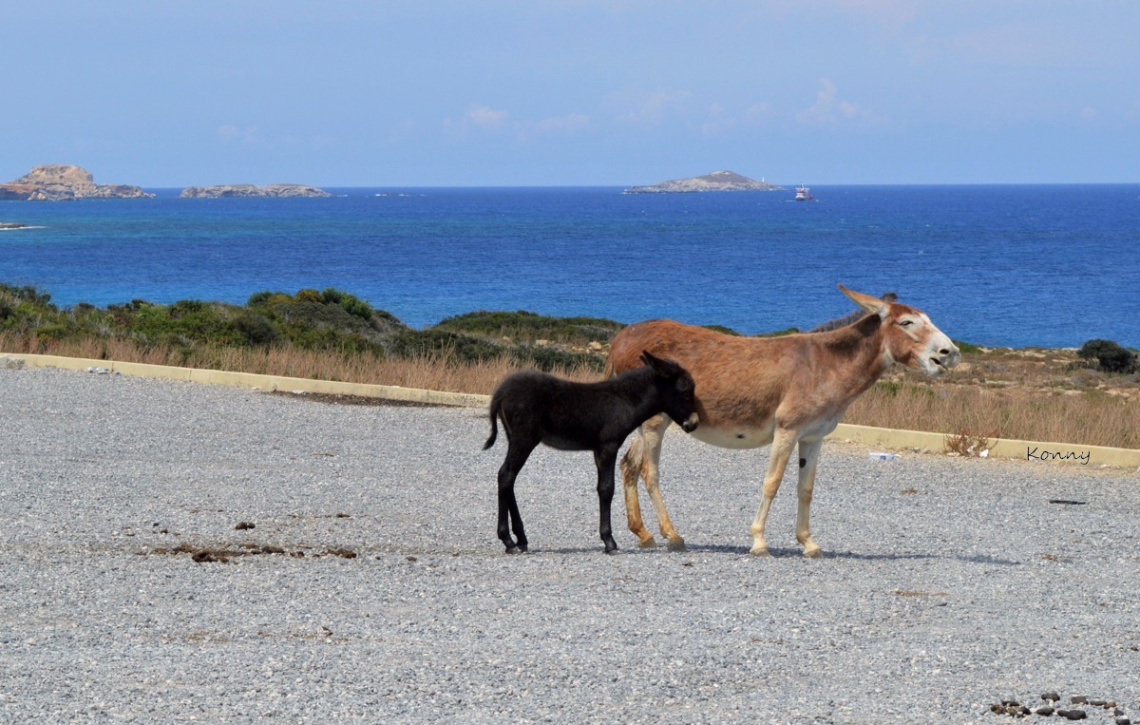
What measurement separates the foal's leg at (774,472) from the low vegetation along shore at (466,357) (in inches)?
269

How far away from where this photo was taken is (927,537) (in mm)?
11648

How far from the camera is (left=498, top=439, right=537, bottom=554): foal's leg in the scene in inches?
373

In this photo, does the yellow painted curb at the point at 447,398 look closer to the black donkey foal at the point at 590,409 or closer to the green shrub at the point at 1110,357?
the black donkey foal at the point at 590,409

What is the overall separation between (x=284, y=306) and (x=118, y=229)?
5452 inches

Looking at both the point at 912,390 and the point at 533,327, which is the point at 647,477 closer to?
the point at 912,390

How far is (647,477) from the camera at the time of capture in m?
10.3

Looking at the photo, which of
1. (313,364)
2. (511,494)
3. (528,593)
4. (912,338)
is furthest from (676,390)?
(313,364)

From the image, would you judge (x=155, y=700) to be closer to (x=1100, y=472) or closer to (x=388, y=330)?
(x=1100, y=472)

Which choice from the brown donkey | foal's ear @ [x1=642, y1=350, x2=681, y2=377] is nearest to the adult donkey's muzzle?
the brown donkey

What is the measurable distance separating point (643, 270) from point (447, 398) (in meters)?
85.5

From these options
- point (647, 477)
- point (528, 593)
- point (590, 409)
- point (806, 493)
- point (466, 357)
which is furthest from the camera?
point (466, 357)

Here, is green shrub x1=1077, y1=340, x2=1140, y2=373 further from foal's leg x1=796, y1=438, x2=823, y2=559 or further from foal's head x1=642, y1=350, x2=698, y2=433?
foal's head x1=642, y1=350, x2=698, y2=433

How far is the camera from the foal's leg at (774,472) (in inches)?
386

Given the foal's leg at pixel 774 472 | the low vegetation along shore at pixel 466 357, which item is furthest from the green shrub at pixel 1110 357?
the foal's leg at pixel 774 472
